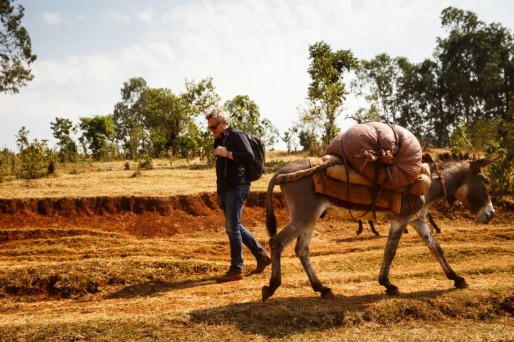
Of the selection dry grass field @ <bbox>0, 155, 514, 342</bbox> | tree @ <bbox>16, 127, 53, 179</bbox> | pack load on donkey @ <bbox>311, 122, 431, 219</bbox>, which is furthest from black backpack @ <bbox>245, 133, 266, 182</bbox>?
tree @ <bbox>16, 127, 53, 179</bbox>

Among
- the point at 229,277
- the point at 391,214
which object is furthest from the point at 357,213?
the point at 229,277

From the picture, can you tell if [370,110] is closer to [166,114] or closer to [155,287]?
[166,114]

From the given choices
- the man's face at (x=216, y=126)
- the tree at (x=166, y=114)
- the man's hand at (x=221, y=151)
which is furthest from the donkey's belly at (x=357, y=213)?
the tree at (x=166, y=114)

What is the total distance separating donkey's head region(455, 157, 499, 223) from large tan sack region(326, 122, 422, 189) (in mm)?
1416

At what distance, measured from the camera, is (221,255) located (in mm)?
9391

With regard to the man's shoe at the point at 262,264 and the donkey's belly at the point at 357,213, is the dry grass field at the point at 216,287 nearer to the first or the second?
the man's shoe at the point at 262,264

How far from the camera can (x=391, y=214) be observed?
20.4 feet

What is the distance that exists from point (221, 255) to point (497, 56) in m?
44.7

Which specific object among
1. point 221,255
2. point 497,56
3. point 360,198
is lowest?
point 221,255

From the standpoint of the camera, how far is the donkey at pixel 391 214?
5.86 metres

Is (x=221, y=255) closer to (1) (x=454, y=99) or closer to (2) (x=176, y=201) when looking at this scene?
(2) (x=176, y=201)

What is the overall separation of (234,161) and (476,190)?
390cm

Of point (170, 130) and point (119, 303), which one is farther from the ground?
point (170, 130)

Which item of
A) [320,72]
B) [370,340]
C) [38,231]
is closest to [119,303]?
[370,340]
